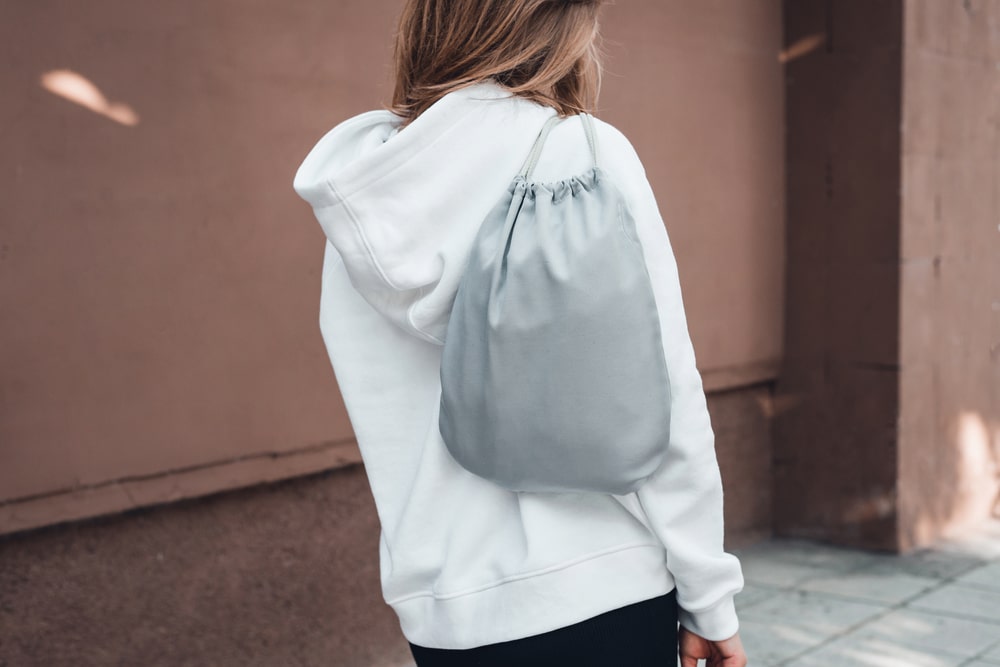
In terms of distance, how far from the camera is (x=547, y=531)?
146cm

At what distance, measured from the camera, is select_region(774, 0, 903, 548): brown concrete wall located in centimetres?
485

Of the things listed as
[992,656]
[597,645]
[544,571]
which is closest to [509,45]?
[544,571]

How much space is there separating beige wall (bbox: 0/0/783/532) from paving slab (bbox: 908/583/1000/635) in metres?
2.41

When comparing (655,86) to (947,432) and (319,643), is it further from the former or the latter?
(319,643)

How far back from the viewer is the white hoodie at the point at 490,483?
146cm

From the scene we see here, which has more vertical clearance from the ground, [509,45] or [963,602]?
[509,45]

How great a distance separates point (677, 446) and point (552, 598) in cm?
26

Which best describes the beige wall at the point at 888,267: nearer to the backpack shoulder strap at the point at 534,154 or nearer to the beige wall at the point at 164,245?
the beige wall at the point at 164,245

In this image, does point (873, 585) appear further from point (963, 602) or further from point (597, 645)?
point (597, 645)

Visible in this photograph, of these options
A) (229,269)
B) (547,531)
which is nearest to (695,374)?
(547,531)

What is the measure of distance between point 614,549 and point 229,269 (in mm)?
2086

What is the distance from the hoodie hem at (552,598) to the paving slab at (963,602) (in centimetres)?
318

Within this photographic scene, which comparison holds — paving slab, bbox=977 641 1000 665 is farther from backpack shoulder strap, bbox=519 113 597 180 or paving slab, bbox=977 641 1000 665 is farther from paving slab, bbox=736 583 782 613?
backpack shoulder strap, bbox=519 113 597 180

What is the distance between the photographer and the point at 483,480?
1501 mm
